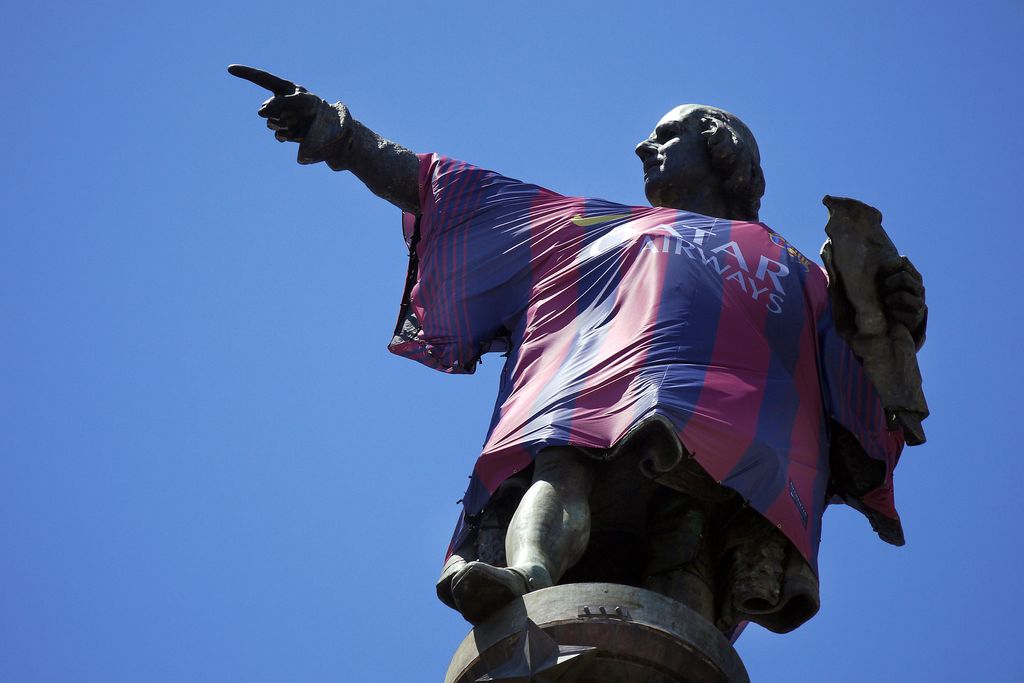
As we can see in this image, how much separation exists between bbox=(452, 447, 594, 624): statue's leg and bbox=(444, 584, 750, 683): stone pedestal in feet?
0.35

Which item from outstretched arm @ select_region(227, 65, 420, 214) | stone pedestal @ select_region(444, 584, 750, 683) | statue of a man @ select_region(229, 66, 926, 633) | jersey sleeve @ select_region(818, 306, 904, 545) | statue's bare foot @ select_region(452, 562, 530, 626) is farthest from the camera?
outstretched arm @ select_region(227, 65, 420, 214)

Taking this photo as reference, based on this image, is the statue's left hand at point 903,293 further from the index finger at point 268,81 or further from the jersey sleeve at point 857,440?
the index finger at point 268,81

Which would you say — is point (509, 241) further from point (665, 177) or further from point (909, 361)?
point (909, 361)

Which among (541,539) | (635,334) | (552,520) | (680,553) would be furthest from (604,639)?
(635,334)

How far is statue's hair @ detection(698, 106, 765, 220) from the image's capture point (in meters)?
11.4

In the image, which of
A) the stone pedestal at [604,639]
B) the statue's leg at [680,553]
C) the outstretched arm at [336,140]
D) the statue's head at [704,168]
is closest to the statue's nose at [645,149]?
the statue's head at [704,168]

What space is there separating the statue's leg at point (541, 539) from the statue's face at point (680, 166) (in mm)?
3092

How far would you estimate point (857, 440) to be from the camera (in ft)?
→ 31.5

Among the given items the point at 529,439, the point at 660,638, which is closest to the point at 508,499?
the point at 529,439

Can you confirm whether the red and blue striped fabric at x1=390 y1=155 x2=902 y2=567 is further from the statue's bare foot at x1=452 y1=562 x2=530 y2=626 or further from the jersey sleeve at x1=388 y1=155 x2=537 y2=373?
the statue's bare foot at x1=452 y1=562 x2=530 y2=626

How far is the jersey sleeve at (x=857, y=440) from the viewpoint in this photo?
31.4ft

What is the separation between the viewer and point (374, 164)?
1111 cm

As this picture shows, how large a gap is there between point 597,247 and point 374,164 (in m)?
1.74

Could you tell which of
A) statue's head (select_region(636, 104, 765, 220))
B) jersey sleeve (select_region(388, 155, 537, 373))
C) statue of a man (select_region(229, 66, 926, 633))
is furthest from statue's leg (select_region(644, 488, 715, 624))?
statue's head (select_region(636, 104, 765, 220))
